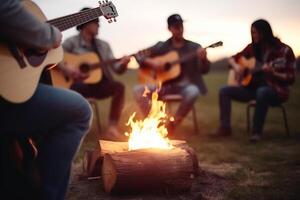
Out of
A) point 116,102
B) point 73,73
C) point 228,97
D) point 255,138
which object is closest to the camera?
point 255,138

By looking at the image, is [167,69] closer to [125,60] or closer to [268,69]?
[125,60]

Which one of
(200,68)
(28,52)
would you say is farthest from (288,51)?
Result: (28,52)

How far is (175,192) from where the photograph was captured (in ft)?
13.8

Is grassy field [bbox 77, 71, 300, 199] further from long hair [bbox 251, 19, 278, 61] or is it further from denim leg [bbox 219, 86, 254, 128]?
long hair [bbox 251, 19, 278, 61]

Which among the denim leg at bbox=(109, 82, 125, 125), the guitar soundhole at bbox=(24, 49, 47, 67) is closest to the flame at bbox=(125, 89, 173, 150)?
the guitar soundhole at bbox=(24, 49, 47, 67)

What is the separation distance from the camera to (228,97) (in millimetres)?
7926

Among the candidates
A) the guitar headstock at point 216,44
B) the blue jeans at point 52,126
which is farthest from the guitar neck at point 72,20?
the guitar headstock at point 216,44

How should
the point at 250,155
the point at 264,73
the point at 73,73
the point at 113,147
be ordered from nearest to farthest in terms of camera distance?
the point at 113,147 < the point at 250,155 < the point at 264,73 < the point at 73,73

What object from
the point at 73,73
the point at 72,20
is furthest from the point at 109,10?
the point at 73,73

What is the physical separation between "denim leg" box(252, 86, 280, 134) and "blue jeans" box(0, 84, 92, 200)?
4.51 metres

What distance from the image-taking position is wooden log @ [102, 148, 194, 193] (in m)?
4.01

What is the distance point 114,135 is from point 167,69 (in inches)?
62.3

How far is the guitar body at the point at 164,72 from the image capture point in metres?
8.05

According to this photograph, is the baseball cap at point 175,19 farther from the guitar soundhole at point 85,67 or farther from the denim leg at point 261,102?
the denim leg at point 261,102
